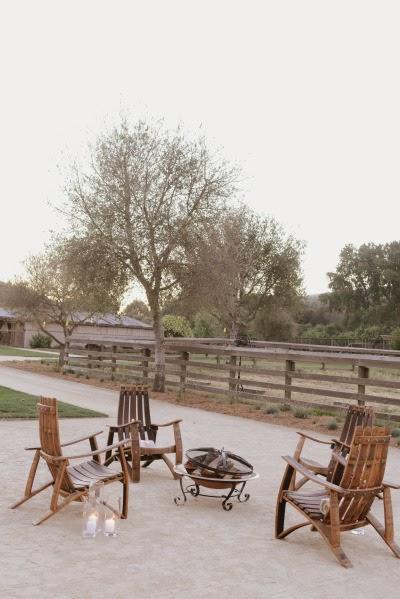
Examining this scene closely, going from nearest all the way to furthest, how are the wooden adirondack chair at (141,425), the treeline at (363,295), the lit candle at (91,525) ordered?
the lit candle at (91,525), the wooden adirondack chair at (141,425), the treeline at (363,295)

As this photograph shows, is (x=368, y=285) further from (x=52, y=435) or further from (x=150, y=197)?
(x=52, y=435)

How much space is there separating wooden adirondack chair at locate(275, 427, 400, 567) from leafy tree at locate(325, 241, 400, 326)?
6758 centimetres

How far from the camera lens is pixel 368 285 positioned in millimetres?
73500

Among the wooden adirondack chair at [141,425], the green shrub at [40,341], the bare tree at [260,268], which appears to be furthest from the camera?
the green shrub at [40,341]

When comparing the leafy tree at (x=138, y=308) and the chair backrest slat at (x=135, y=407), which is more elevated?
the leafy tree at (x=138, y=308)

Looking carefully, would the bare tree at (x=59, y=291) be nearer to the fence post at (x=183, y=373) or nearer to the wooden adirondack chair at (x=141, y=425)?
the fence post at (x=183, y=373)

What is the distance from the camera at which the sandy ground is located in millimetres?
4336

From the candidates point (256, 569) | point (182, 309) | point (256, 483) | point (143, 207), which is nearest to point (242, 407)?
point (182, 309)

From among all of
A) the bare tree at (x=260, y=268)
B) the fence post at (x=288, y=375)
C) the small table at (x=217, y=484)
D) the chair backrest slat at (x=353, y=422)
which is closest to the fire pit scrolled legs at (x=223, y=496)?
the small table at (x=217, y=484)

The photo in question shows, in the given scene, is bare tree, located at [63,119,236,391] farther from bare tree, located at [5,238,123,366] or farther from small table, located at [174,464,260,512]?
small table, located at [174,464,260,512]

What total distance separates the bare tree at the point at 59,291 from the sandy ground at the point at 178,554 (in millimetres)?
10557

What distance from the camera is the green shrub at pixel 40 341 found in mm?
47438

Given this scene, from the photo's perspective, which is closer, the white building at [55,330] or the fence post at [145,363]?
the fence post at [145,363]

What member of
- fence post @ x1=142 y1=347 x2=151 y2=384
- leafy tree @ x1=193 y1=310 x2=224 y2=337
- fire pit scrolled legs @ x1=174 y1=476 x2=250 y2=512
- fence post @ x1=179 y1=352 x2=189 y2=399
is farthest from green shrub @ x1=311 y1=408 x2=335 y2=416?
leafy tree @ x1=193 y1=310 x2=224 y2=337
